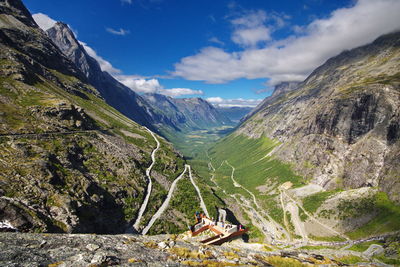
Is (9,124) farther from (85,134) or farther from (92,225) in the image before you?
(92,225)

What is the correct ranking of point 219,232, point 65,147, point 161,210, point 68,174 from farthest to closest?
point 161,210 < point 65,147 < point 68,174 < point 219,232

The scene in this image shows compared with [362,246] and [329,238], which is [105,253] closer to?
[362,246]

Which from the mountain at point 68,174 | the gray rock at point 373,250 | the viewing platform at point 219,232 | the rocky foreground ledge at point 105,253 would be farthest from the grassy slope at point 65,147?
the gray rock at point 373,250

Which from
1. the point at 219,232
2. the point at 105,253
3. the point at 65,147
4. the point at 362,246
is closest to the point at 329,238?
the point at 362,246

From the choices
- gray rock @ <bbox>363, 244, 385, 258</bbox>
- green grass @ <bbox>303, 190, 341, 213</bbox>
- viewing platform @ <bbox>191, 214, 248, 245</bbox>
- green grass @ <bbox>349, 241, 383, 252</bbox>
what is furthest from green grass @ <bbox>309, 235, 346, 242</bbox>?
viewing platform @ <bbox>191, 214, 248, 245</bbox>

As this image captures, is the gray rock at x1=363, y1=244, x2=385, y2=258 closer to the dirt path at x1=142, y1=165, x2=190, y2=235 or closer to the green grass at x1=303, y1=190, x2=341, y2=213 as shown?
the green grass at x1=303, y1=190, x2=341, y2=213

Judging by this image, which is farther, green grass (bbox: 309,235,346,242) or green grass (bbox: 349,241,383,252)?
green grass (bbox: 309,235,346,242)

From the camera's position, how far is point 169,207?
9725 centimetres

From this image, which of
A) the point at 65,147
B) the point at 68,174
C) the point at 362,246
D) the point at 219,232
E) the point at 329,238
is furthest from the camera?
the point at 329,238

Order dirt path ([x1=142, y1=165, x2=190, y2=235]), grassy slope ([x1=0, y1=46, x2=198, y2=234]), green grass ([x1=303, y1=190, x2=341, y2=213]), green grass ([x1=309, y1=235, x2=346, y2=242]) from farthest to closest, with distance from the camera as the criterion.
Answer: green grass ([x1=303, y1=190, x2=341, y2=213]) → green grass ([x1=309, y1=235, x2=346, y2=242]) → grassy slope ([x1=0, y1=46, x2=198, y2=234]) → dirt path ([x1=142, y1=165, x2=190, y2=235])

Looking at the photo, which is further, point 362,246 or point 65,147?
point 362,246

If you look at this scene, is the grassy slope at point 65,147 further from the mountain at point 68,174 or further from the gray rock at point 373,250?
the gray rock at point 373,250

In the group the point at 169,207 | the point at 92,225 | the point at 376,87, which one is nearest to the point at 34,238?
the point at 92,225

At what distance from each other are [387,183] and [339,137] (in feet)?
216
